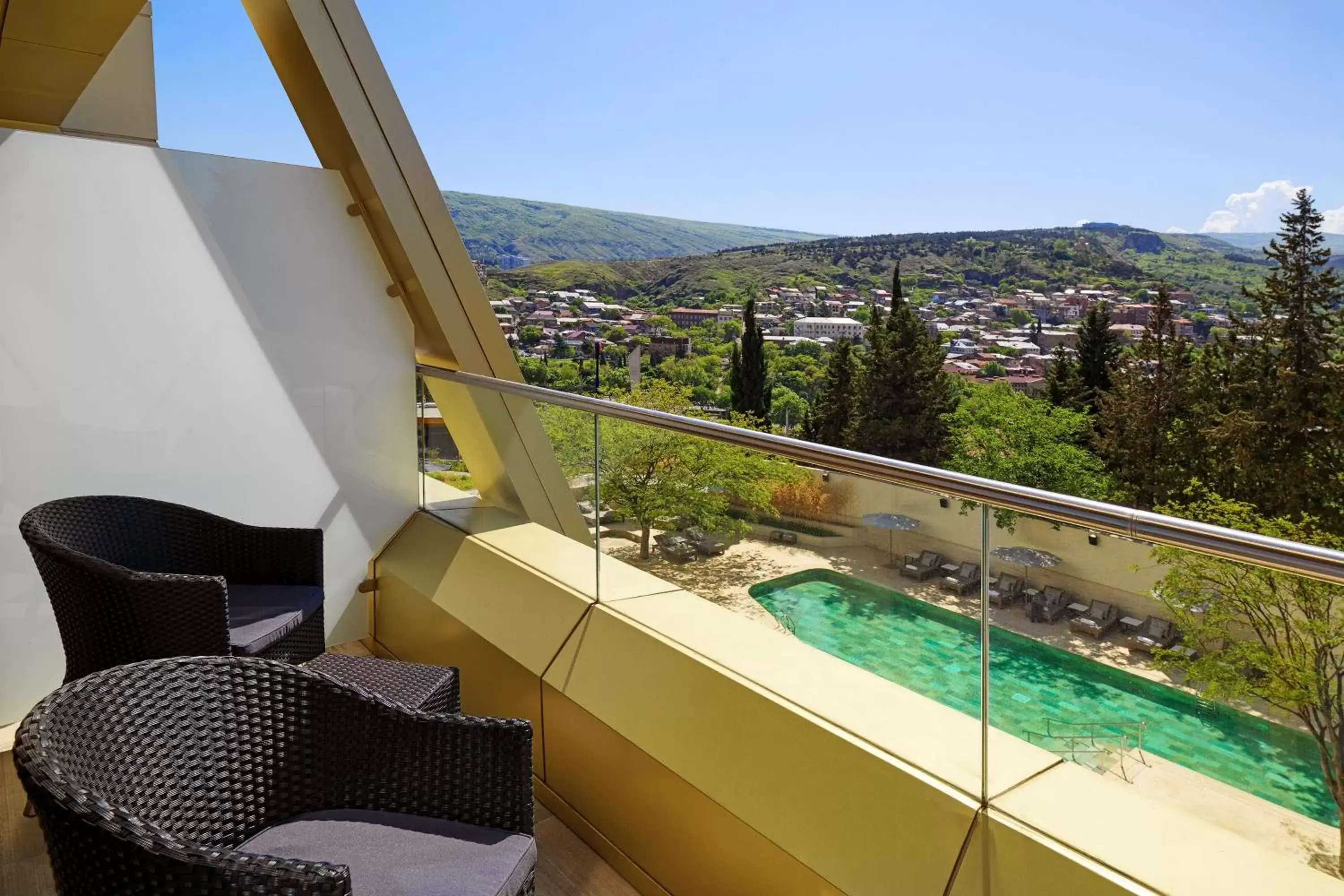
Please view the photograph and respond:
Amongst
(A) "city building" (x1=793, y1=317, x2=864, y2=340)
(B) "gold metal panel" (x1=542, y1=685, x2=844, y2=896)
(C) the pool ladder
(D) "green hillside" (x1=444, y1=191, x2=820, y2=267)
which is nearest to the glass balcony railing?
(C) the pool ladder

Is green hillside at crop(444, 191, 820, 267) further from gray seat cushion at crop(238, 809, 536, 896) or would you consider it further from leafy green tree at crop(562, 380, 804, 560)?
gray seat cushion at crop(238, 809, 536, 896)

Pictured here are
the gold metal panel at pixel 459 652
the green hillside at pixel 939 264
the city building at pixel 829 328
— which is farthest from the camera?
the city building at pixel 829 328

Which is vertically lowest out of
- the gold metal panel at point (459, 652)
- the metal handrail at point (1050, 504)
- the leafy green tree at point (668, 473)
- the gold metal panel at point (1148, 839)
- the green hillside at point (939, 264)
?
the gold metal panel at point (459, 652)

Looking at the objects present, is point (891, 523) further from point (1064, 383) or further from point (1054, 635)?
point (1064, 383)

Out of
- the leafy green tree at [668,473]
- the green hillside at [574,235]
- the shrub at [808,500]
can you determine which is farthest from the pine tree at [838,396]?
the shrub at [808,500]

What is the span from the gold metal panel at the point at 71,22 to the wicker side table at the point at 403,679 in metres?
1.75

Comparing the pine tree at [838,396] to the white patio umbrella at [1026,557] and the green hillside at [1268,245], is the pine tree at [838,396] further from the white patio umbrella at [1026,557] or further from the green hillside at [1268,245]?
the white patio umbrella at [1026,557]

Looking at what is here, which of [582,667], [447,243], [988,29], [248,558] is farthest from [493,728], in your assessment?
[988,29]

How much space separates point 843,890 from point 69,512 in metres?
2.12

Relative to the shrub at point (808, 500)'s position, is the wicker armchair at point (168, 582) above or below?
below

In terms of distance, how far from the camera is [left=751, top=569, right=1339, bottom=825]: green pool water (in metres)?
1.25

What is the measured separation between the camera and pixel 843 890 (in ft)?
5.48

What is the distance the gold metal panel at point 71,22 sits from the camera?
2.48m

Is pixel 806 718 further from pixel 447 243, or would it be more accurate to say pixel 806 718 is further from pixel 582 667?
pixel 447 243
